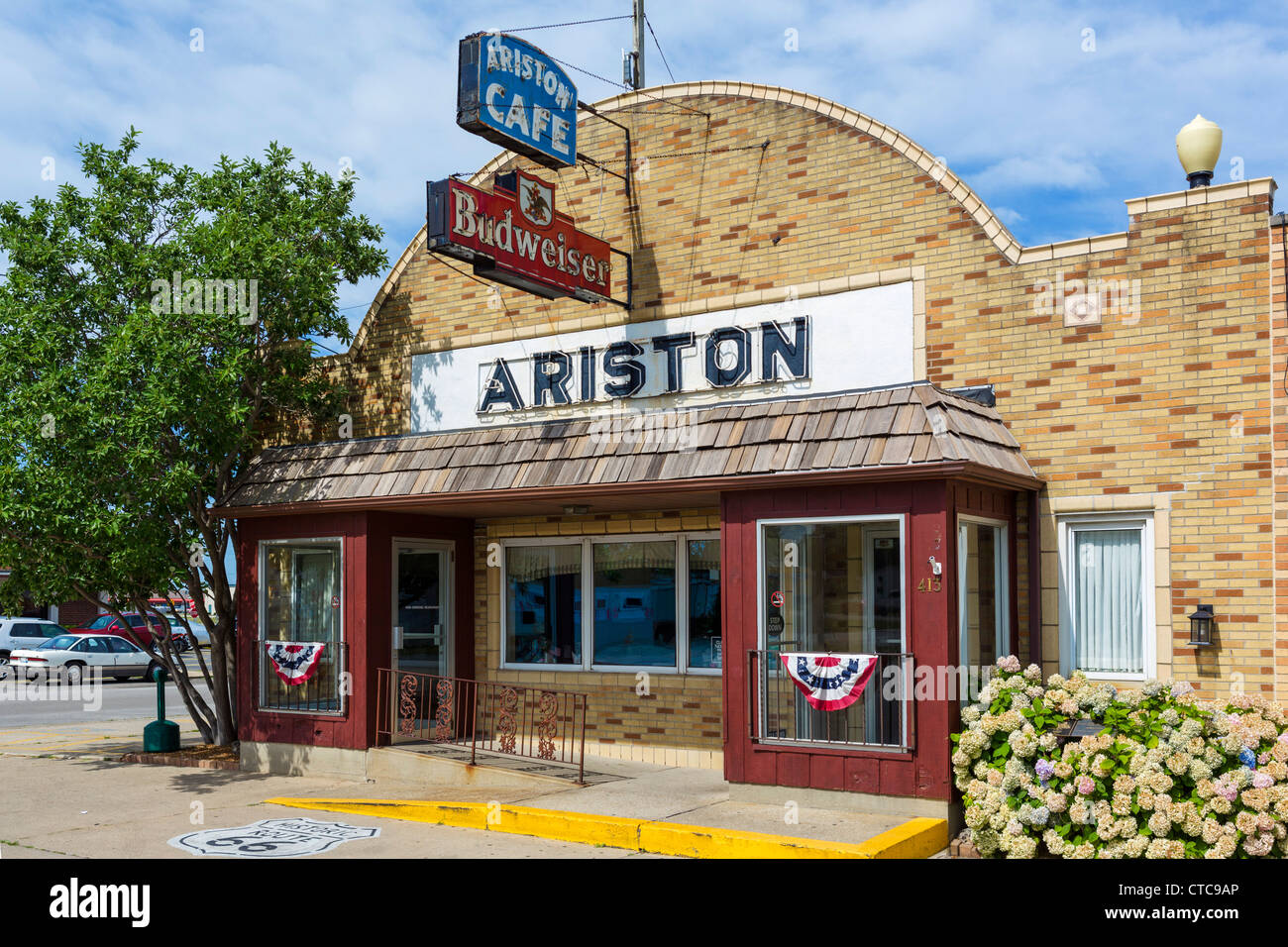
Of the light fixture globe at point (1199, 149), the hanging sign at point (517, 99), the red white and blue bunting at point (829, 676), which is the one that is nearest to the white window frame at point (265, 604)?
the hanging sign at point (517, 99)

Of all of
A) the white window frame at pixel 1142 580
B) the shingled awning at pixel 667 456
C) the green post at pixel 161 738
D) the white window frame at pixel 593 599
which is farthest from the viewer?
the green post at pixel 161 738

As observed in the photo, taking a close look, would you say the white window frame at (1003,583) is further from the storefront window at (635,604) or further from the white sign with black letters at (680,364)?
the storefront window at (635,604)

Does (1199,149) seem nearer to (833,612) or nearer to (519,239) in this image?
(833,612)

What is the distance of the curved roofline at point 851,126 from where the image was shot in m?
10.5

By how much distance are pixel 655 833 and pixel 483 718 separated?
5.04 m

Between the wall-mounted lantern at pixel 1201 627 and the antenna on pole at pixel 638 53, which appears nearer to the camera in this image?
the wall-mounted lantern at pixel 1201 627

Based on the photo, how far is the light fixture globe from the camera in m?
9.66

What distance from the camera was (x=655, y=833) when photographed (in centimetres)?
855

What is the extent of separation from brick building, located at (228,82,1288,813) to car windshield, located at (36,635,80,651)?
2031 cm

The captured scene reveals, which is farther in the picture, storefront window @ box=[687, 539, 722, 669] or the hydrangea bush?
storefront window @ box=[687, 539, 722, 669]

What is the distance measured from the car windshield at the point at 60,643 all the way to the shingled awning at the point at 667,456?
2116cm

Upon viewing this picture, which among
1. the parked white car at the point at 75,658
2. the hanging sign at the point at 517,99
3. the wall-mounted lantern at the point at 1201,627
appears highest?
the hanging sign at the point at 517,99

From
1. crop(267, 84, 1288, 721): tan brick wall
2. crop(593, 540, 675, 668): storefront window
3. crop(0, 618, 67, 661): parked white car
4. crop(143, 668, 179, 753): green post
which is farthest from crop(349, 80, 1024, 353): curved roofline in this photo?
crop(0, 618, 67, 661): parked white car

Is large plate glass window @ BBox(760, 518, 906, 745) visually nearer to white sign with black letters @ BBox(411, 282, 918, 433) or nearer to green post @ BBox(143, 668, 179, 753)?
white sign with black letters @ BBox(411, 282, 918, 433)
